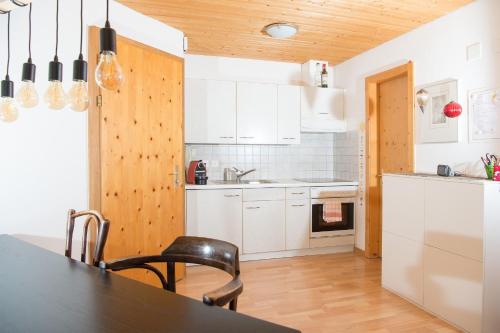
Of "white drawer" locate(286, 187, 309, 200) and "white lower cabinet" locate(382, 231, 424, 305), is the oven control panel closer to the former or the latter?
"white drawer" locate(286, 187, 309, 200)

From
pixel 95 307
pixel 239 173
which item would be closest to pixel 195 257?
pixel 95 307

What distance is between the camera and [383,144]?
4.17m

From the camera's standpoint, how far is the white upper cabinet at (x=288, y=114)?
4418 mm

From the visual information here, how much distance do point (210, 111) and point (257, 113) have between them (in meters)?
0.58

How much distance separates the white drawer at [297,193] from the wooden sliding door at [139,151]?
134 centimetres

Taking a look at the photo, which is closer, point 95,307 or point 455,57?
point 95,307

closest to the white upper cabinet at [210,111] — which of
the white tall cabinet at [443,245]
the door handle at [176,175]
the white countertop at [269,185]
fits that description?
the white countertop at [269,185]

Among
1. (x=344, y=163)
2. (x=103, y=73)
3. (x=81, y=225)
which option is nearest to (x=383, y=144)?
(x=344, y=163)

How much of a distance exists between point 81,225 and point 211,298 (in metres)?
1.84

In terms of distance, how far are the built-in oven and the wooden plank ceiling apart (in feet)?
5.49

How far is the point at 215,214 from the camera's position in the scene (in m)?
3.92

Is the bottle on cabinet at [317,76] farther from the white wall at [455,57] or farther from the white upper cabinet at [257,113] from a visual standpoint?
the white wall at [455,57]

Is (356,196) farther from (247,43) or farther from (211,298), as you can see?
(211,298)

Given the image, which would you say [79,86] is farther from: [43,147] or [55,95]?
[43,147]
